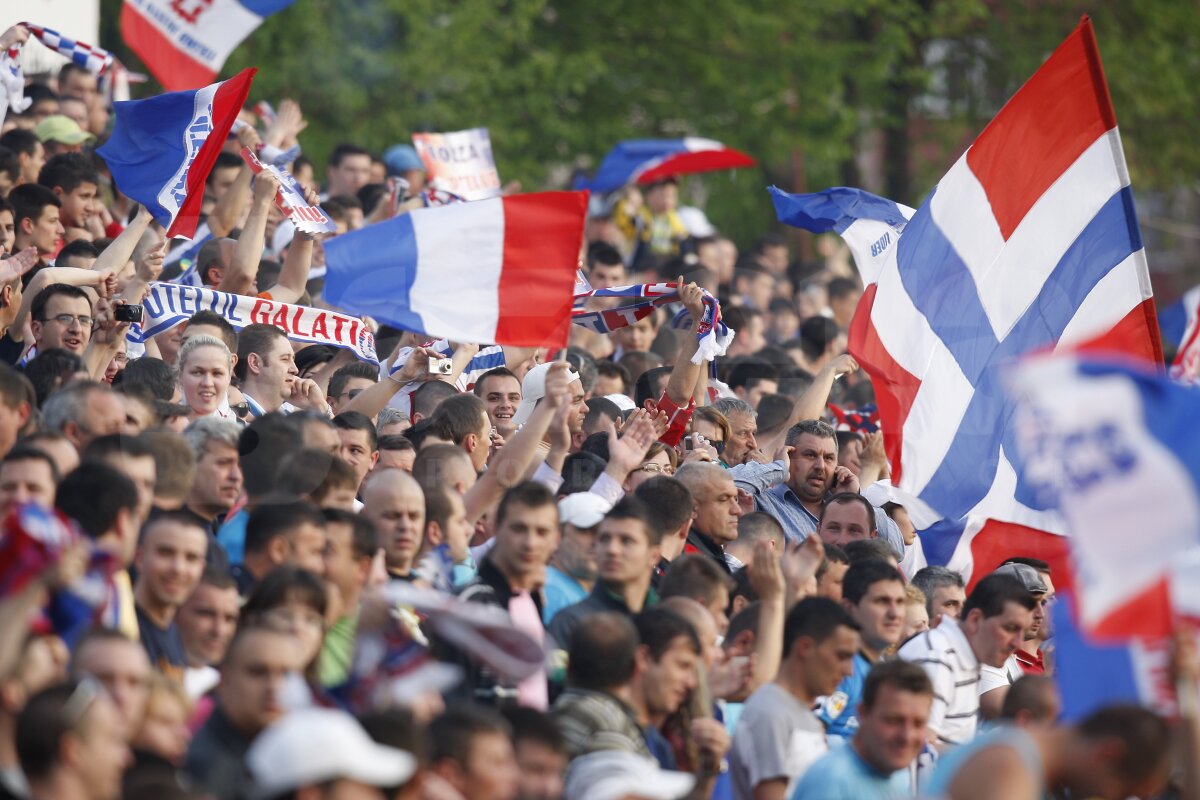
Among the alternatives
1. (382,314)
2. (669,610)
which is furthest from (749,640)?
(382,314)

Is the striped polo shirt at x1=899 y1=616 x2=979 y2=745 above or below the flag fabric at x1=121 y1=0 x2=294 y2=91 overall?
above

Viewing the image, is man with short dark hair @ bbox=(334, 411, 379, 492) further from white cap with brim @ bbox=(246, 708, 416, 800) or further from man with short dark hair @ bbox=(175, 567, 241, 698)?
white cap with brim @ bbox=(246, 708, 416, 800)

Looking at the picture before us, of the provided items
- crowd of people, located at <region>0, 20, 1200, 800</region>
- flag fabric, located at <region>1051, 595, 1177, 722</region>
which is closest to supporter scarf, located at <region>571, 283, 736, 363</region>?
crowd of people, located at <region>0, 20, 1200, 800</region>

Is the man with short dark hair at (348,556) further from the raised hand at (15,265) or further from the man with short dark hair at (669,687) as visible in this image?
the raised hand at (15,265)

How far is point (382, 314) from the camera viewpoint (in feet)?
31.5

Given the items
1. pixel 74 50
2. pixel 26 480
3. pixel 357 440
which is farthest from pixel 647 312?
pixel 26 480

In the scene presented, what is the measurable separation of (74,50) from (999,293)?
674 centimetres

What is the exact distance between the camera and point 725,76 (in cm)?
2327

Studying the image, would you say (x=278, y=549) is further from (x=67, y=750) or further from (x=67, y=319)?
(x=67, y=319)

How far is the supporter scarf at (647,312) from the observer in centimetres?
1126

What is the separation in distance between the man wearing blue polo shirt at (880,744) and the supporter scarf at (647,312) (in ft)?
14.8

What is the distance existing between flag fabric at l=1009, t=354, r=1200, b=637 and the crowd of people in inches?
8.9

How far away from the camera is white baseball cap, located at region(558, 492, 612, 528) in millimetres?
8219

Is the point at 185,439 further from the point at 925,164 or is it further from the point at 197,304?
the point at 925,164
